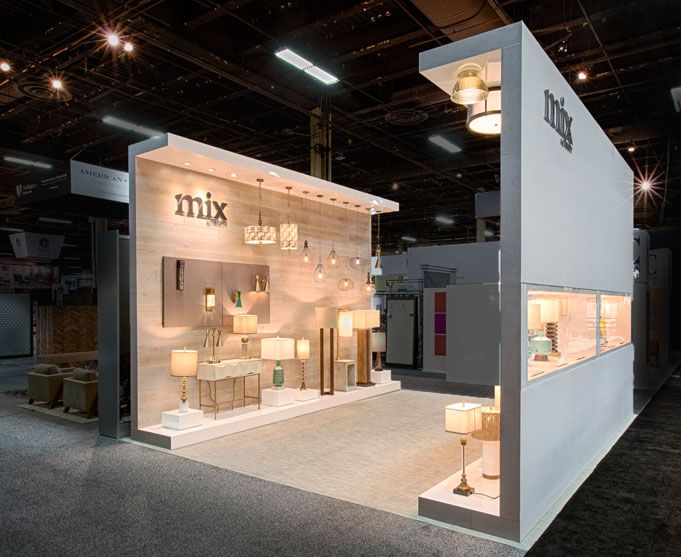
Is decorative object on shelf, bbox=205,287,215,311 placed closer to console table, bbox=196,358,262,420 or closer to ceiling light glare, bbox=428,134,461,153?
console table, bbox=196,358,262,420

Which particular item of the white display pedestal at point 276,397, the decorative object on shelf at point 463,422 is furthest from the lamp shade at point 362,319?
the decorative object on shelf at point 463,422

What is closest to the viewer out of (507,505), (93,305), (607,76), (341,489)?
(507,505)

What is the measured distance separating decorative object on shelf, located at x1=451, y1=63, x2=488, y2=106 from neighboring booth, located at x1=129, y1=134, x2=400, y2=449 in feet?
10.5

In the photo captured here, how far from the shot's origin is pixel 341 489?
434 cm

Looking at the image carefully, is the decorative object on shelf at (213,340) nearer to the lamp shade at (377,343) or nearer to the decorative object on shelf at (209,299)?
the decorative object on shelf at (209,299)

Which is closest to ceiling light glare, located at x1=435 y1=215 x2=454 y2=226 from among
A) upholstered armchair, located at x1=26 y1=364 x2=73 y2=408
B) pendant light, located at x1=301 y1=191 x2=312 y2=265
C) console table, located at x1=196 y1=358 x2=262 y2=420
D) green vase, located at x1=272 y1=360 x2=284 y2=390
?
pendant light, located at x1=301 y1=191 x2=312 y2=265

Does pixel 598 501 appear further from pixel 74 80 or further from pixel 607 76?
pixel 74 80

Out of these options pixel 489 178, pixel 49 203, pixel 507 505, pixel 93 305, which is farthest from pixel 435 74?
pixel 93 305

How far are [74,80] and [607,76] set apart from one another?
7746 mm

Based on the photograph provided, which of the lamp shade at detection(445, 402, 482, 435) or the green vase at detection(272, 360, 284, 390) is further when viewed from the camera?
the green vase at detection(272, 360, 284, 390)

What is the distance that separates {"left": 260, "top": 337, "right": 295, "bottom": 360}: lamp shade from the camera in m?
6.98

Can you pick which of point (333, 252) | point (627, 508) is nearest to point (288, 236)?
point (333, 252)

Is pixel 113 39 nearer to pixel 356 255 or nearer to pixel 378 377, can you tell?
pixel 356 255

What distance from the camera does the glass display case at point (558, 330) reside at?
367 cm
